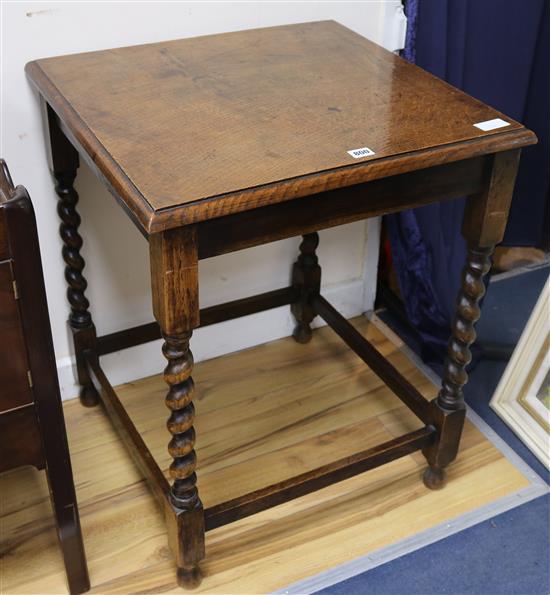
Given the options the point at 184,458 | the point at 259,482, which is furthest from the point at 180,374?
the point at 259,482

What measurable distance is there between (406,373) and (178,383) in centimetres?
82

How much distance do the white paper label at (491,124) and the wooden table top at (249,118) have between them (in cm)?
1

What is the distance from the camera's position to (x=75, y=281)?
170 cm

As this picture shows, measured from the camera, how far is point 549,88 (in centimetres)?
171

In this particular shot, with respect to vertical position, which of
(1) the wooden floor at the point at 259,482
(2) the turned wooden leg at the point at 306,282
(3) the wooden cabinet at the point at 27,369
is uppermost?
(3) the wooden cabinet at the point at 27,369

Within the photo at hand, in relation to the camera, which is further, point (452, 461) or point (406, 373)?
point (406, 373)

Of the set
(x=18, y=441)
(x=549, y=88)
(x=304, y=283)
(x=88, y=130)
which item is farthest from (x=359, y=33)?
(x=18, y=441)

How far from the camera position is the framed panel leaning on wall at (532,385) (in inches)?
68.7

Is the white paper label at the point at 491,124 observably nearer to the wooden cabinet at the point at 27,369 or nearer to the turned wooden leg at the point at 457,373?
the turned wooden leg at the point at 457,373

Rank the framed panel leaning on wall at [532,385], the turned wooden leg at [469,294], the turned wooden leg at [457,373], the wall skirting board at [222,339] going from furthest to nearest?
1. the wall skirting board at [222,339]
2. the framed panel leaning on wall at [532,385]
3. the turned wooden leg at [457,373]
4. the turned wooden leg at [469,294]

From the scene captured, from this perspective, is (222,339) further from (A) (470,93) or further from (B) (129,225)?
(A) (470,93)

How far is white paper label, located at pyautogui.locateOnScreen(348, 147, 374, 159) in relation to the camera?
47.2 inches

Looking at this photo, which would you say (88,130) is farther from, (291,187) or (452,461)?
(452,461)

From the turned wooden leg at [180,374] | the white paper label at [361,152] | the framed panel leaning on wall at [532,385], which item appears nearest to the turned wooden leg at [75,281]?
the turned wooden leg at [180,374]
